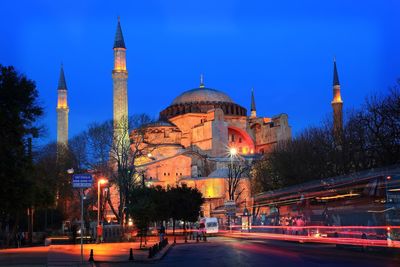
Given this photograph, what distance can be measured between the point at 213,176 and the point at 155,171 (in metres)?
8.94

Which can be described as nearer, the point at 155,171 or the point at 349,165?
the point at 349,165

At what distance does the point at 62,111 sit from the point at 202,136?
23.8m

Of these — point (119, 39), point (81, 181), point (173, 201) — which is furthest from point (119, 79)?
point (81, 181)

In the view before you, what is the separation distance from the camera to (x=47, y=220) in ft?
191

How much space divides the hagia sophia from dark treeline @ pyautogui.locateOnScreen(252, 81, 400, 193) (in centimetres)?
2425

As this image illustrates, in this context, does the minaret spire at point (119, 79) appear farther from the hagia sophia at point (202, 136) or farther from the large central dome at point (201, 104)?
the large central dome at point (201, 104)

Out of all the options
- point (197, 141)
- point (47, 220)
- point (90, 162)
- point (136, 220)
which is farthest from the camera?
point (197, 141)

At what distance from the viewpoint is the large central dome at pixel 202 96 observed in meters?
114

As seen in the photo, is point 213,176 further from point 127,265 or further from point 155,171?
point 127,265

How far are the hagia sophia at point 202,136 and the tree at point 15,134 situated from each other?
52.1 meters

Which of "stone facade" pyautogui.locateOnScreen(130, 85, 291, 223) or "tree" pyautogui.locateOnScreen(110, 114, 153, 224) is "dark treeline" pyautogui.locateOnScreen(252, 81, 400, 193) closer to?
"tree" pyautogui.locateOnScreen(110, 114, 153, 224)

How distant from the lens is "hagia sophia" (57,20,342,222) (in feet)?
275

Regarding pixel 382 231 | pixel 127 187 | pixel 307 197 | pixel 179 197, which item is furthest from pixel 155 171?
pixel 382 231

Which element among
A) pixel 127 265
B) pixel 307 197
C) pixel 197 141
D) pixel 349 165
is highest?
pixel 197 141
